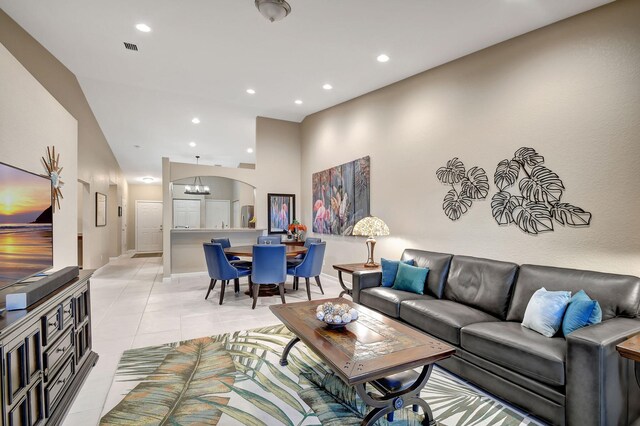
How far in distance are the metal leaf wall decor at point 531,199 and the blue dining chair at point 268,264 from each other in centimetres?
278

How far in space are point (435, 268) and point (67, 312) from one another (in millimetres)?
3484

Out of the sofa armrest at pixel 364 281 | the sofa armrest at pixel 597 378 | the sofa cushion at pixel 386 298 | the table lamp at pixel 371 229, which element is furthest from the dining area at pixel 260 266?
the sofa armrest at pixel 597 378

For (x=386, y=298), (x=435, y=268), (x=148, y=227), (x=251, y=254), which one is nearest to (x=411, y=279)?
(x=435, y=268)

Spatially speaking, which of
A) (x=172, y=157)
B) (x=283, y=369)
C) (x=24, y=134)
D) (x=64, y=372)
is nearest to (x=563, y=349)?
(x=283, y=369)

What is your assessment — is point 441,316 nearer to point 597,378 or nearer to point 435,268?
point 435,268

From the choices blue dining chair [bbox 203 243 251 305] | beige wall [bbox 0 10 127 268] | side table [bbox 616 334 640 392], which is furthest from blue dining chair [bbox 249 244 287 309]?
side table [bbox 616 334 640 392]

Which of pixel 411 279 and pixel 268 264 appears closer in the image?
pixel 411 279

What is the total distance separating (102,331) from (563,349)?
14.4 feet

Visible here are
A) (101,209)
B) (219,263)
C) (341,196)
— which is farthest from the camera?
(101,209)

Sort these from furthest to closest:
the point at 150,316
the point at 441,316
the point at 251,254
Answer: the point at 251,254 < the point at 150,316 < the point at 441,316

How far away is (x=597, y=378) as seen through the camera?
1.69m

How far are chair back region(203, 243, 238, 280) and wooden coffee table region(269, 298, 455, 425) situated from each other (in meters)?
2.42

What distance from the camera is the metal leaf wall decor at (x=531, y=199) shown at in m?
2.87

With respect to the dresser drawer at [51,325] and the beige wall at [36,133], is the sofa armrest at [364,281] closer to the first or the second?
the dresser drawer at [51,325]
